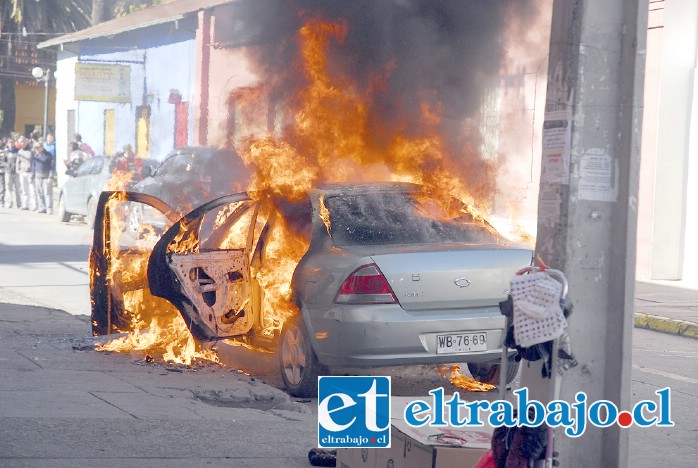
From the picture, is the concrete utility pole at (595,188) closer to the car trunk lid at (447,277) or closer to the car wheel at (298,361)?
the car trunk lid at (447,277)

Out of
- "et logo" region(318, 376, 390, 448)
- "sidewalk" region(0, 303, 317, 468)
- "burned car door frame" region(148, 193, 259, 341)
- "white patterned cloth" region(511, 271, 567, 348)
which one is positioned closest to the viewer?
"white patterned cloth" region(511, 271, 567, 348)

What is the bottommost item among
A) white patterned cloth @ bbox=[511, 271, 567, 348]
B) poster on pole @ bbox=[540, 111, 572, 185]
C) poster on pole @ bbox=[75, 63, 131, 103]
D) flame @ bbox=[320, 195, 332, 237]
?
white patterned cloth @ bbox=[511, 271, 567, 348]

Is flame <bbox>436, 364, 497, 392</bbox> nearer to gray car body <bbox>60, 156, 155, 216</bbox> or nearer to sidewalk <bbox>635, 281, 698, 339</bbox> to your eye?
sidewalk <bbox>635, 281, 698, 339</bbox>

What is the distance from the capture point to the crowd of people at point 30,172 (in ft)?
93.2

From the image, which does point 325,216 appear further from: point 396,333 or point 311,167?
point 311,167

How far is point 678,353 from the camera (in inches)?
405

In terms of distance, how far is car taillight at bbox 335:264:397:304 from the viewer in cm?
716

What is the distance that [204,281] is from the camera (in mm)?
8352

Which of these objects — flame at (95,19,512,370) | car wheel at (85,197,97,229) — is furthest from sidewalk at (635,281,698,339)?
car wheel at (85,197,97,229)

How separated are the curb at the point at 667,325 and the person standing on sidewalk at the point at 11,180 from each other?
2244 centimetres

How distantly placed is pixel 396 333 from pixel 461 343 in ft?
1.59

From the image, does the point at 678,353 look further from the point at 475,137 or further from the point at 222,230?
the point at 222,230

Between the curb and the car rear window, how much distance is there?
176 inches

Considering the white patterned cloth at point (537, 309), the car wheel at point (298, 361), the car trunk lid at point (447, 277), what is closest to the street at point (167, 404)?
the car wheel at point (298, 361)
